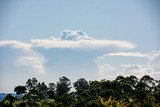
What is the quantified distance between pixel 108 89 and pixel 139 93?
6666 mm

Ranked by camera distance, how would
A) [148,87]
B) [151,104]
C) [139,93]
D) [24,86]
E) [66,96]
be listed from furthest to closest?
[24,86] → [148,87] → [66,96] → [139,93] → [151,104]

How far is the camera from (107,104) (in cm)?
4378

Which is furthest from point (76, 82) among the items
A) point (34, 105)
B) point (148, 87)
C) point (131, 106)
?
point (131, 106)

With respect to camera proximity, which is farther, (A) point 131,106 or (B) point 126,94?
(B) point 126,94

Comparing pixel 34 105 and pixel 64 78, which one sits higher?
pixel 64 78

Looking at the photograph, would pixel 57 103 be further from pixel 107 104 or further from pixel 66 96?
pixel 107 104

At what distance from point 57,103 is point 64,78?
6370cm

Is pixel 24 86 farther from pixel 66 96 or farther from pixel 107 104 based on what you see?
pixel 107 104

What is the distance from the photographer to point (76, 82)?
13800 centimetres

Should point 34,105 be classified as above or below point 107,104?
above

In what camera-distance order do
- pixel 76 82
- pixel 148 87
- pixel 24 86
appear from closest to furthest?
pixel 148 87 → pixel 24 86 → pixel 76 82

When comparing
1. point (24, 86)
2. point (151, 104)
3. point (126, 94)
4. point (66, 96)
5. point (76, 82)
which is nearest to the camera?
point (151, 104)

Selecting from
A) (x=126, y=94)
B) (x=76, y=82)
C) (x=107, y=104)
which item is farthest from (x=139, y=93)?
(x=76, y=82)

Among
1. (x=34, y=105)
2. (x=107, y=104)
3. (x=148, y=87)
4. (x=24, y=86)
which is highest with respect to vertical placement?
(x=24, y=86)
